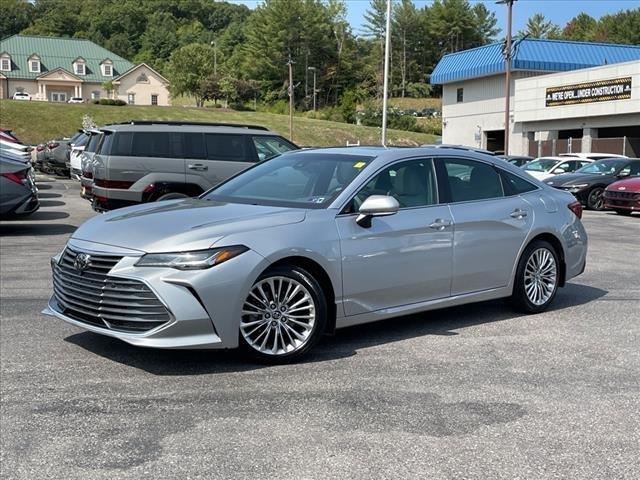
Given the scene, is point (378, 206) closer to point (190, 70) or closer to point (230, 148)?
point (230, 148)

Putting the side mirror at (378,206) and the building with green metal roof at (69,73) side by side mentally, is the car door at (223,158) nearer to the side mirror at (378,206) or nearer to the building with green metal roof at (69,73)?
the side mirror at (378,206)

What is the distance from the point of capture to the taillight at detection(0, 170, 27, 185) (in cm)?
1309

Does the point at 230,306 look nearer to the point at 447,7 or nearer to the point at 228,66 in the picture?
the point at 228,66

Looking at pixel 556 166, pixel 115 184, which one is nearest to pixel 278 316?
pixel 115 184

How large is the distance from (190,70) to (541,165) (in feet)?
255

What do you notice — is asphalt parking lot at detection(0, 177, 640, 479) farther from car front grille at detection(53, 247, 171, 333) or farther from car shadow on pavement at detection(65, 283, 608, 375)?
car front grille at detection(53, 247, 171, 333)

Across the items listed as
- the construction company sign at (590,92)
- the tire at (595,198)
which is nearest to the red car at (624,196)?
the tire at (595,198)

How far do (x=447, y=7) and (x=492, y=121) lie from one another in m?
71.2

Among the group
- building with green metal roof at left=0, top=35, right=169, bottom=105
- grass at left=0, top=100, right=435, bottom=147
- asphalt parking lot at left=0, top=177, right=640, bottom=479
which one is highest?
building with green metal roof at left=0, top=35, right=169, bottom=105

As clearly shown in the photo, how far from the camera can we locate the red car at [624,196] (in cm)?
1900

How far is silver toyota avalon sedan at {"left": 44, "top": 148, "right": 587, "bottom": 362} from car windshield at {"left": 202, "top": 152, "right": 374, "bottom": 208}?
0.06 ft

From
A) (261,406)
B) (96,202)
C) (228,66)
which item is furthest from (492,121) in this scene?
(228,66)

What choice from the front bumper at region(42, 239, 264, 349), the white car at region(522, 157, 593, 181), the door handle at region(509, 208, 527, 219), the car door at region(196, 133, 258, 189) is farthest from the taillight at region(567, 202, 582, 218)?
the white car at region(522, 157, 593, 181)

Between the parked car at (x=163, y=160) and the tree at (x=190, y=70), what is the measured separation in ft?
273
